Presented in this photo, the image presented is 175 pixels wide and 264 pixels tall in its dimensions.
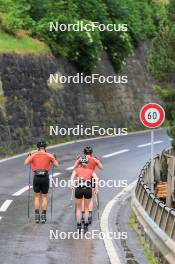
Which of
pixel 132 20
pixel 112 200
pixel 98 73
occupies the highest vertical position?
pixel 132 20

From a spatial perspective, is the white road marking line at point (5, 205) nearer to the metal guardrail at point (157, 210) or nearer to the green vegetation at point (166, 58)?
the metal guardrail at point (157, 210)

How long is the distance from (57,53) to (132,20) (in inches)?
537

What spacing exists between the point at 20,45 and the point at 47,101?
3238 millimetres

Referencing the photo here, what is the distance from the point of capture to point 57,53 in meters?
40.9

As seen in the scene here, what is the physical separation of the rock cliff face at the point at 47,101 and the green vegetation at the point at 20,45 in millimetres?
496

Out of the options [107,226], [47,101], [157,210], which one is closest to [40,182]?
[107,226]

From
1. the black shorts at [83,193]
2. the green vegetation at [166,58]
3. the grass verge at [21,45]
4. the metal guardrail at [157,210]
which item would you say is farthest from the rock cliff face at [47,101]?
the black shorts at [83,193]

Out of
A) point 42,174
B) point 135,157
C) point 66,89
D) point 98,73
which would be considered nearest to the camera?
point 42,174

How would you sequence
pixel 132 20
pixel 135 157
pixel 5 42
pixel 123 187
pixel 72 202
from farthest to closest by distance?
pixel 132 20
pixel 5 42
pixel 135 157
pixel 123 187
pixel 72 202

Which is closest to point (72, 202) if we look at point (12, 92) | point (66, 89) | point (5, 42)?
point (12, 92)

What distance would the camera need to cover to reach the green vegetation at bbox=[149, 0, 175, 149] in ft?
94.5

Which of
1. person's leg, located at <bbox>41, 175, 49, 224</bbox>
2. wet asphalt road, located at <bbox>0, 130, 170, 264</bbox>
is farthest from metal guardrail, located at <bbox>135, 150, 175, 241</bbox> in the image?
person's leg, located at <bbox>41, 175, 49, 224</bbox>

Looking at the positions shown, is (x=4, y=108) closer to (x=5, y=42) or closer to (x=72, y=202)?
(x=5, y=42)

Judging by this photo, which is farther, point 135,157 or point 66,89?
point 66,89
